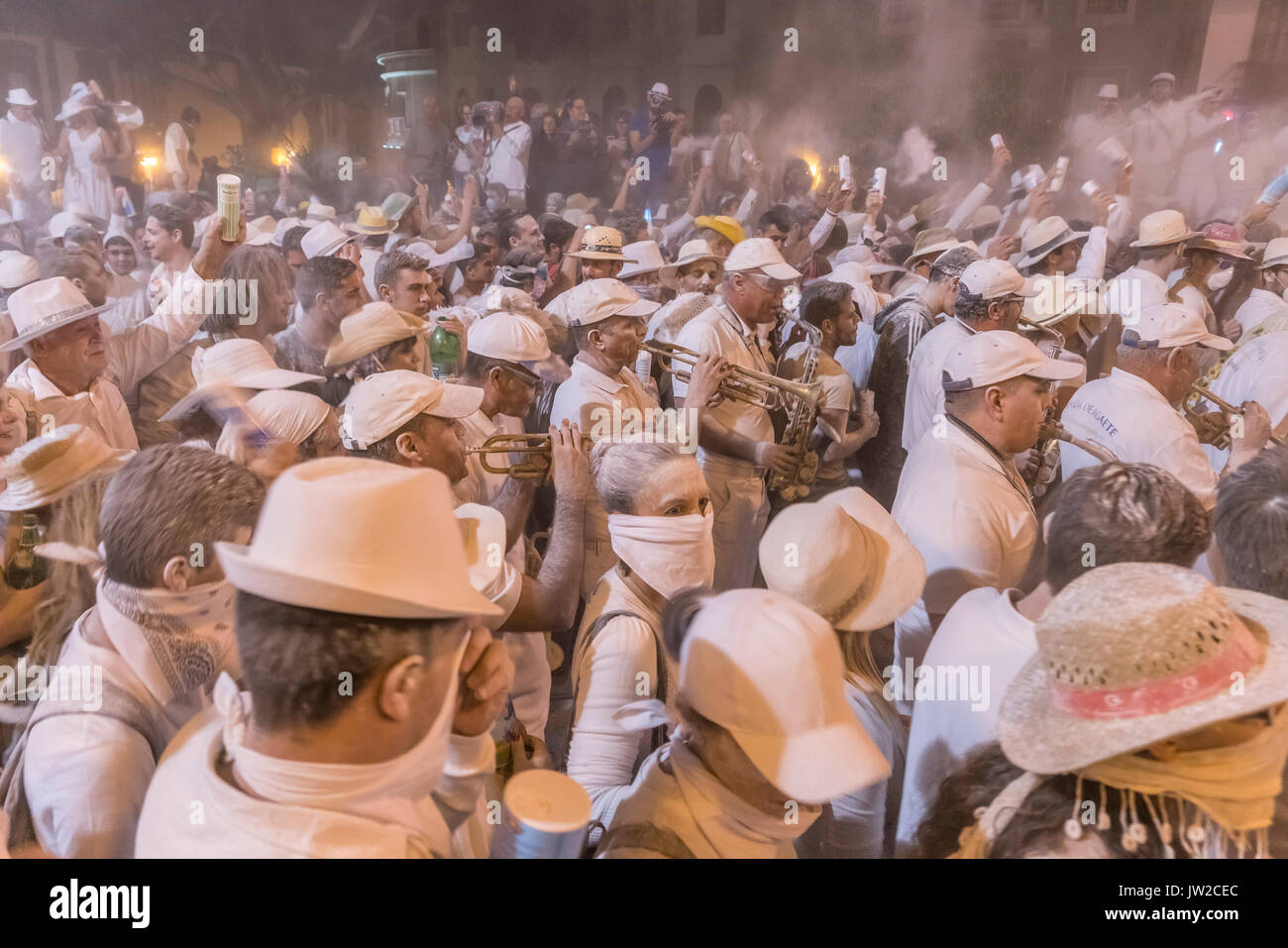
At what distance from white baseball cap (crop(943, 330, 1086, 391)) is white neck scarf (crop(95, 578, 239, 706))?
2.21 metres

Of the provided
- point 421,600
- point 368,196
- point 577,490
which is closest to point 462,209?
point 368,196

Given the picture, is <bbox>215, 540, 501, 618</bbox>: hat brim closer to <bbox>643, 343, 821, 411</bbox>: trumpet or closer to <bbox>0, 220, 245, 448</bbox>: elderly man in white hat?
<bbox>0, 220, 245, 448</bbox>: elderly man in white hat

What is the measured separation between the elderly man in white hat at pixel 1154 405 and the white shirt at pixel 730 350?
101 cm

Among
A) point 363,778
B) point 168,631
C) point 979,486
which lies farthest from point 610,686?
point 979,486

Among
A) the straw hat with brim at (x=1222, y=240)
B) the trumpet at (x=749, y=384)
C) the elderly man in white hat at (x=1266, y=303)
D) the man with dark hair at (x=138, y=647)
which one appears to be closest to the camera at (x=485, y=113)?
the trumpet at (x=749, y=384)

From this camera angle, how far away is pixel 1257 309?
135 inches

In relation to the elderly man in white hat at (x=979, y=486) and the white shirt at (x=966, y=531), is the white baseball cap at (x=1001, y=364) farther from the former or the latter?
the white shirt at (x=966, y=531)

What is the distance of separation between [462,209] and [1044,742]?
98.4 inches

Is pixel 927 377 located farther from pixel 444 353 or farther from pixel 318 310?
pixel 318 310

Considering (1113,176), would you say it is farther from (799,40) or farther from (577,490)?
(577,490)

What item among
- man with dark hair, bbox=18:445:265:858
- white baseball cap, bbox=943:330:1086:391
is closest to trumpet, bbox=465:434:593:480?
man with dark hair, bbox=18:445:265:858

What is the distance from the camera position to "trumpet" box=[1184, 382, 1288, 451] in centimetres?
313

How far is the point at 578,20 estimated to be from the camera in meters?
2.88

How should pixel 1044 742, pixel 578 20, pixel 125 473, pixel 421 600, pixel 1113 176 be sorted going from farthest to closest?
1. pixel 1113 176
2. pixel 578 20
3. pixel 125 473
4. pixel 1044 742
5. pixel 421 600
